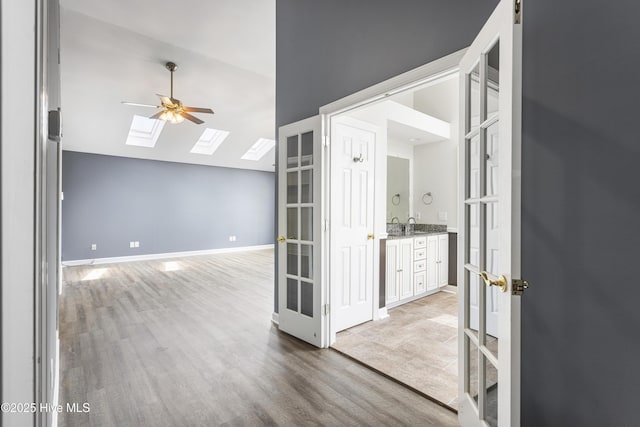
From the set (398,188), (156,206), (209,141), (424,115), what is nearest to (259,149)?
(209,141)

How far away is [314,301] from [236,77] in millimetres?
4312

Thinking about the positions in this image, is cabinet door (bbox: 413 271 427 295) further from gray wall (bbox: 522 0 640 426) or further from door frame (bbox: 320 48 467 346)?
gray wall (bbox: 522 0 640 426)

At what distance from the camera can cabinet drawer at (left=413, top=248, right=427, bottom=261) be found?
169 inches

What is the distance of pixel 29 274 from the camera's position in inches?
18.8

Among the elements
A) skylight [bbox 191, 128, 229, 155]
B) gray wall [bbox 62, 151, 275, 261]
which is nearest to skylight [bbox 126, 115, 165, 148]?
gray wall [bbox 62, 151, 275, 261]

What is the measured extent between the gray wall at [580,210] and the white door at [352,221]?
1627 mm

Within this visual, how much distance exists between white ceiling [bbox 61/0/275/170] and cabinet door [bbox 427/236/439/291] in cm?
366

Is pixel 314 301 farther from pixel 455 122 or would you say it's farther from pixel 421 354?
pixel 455 122

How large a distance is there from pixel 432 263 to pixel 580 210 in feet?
11.4

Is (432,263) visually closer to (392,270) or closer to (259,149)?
(392,270)

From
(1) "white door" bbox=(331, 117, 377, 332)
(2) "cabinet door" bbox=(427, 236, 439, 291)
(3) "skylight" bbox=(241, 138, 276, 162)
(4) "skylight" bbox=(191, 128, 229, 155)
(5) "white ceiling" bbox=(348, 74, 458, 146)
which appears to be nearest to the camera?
(1) "white door" bbox=(331, 117, 377, 332)

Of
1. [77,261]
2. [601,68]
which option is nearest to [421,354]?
[601,68]

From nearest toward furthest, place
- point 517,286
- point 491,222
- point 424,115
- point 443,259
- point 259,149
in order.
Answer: point 517,286
point 491,222
point 424,115
point 443,259
point 259,149

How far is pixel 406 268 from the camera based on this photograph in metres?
4.14
